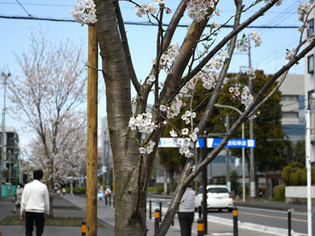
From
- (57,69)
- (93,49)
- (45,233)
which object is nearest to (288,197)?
(57,69)

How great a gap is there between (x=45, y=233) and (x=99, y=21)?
1479 cm

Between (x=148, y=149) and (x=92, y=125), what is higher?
(x=92, y=125)

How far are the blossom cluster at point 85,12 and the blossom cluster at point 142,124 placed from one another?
626 mm

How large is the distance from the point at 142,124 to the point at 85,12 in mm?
762

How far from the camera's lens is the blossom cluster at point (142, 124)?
10.8 ft

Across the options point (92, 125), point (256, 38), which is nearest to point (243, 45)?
point (256, 38)

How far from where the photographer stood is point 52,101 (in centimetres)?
2531

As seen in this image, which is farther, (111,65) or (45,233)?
(45,233)

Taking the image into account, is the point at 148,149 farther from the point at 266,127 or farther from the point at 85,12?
the point at 266,127

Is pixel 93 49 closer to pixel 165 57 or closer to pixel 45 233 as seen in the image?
pixel 165 57

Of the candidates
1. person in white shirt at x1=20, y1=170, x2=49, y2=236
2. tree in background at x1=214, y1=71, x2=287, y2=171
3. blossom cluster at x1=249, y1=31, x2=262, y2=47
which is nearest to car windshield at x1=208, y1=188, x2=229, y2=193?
person in white shirt at x1=20, y1=170, x2=49, y2=236

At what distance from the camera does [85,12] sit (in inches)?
135

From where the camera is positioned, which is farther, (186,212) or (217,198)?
(217,198)

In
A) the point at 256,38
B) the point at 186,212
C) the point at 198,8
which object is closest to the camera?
the point at 198,8
